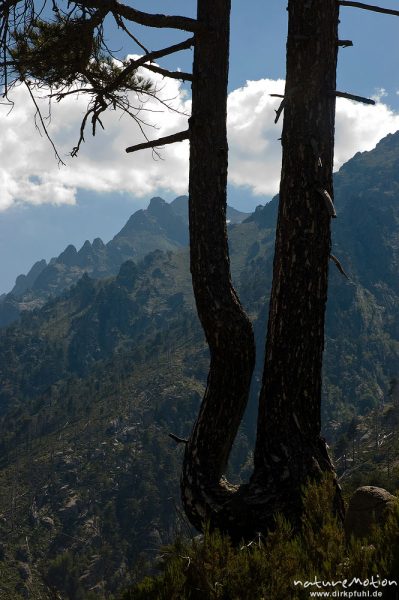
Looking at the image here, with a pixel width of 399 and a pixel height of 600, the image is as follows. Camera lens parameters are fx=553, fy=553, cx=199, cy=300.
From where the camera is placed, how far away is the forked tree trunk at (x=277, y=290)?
4.87 metres

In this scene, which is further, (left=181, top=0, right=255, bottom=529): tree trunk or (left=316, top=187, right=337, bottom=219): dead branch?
(left=181, top=0, right=255, bottom=529): tree trunk

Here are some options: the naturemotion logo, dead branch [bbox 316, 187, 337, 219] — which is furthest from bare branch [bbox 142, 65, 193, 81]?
the naturemotion logo

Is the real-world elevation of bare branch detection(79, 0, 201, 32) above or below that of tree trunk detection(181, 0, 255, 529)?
above

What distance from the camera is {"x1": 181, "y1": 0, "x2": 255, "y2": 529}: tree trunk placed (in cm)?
508

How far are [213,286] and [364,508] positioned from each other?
2789 millimetres

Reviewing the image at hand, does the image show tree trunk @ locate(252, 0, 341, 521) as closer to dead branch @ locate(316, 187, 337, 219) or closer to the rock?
dead branch @ locate(316, 187, 337, 219)

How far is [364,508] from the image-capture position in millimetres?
5664

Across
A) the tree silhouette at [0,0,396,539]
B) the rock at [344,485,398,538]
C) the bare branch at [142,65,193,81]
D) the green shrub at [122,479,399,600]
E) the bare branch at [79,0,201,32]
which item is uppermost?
the bare branch at [79,0,201,32]

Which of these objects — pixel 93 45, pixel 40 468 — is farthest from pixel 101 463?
pixel 93 45

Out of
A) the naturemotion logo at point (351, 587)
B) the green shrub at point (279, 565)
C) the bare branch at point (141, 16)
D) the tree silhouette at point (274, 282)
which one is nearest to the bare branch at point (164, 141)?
the tree silhouette at point (274, 282)

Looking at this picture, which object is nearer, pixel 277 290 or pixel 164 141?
pixel 277 290

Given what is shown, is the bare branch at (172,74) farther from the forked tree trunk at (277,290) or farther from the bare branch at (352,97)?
the bare branch at (352,97)

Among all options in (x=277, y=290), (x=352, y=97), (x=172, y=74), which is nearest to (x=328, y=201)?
(x=277, y=290)

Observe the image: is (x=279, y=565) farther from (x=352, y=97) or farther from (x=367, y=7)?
(x=367, y=7)
